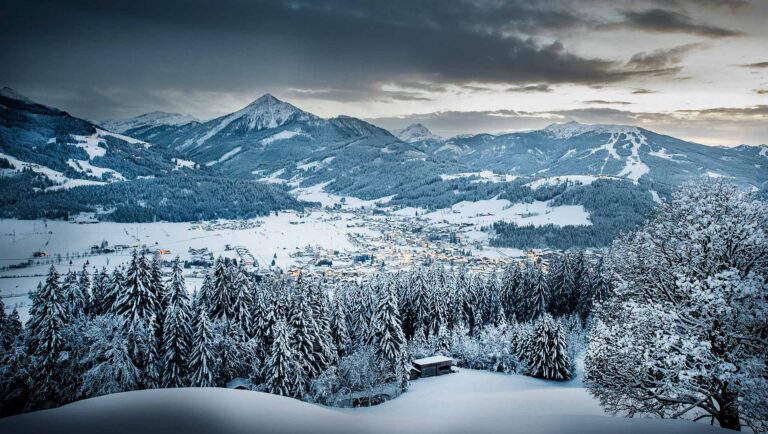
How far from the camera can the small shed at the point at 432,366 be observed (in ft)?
126

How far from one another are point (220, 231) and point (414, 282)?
98.3 metres

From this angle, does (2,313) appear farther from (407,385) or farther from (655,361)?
(655,361)

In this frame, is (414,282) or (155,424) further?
(414,282)

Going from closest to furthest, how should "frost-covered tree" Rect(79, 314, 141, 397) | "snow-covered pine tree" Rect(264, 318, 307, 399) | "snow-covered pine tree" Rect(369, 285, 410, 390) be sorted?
"frost-covered tree" Rect(79, 314, 141, 397), "snow-covered pine tree" Rect(264, 318, 307, 399), "snow-covered pine tree" Rect(369, 285, 410, 390)

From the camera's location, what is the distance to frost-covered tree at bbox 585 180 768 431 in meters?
8.70

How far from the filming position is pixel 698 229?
10.2 metres

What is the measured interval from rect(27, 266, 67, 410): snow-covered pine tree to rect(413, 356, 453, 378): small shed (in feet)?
86.8

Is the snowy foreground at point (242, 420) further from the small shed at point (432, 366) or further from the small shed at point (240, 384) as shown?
the small shed at point (432, 366)

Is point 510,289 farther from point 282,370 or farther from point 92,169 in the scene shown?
point 92,169

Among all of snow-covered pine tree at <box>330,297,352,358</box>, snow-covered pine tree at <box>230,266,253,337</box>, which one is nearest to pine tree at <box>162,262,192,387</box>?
snow-covered pine tree at <box>230,266,253,337</box>

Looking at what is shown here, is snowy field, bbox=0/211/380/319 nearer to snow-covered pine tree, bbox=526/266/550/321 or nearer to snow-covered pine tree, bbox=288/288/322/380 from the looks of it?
snow-covered pine tree, bbox=288/288/322/380

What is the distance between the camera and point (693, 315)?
1027cm

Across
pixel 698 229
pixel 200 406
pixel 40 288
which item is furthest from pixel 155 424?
pixel 40 288

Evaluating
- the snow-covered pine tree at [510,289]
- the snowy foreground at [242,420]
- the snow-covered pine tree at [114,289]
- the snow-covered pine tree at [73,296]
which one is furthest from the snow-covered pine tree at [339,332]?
the snowy foreground at [242,420]
